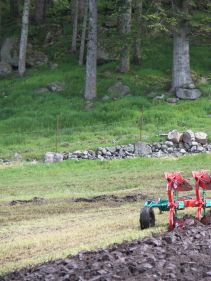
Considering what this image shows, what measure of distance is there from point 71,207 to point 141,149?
9514 mm

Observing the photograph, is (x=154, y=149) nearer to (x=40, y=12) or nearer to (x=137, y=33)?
(x=137, y=33)

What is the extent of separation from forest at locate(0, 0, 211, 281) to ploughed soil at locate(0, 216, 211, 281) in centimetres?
2

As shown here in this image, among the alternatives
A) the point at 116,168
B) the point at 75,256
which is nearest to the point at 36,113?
the point at 116,168

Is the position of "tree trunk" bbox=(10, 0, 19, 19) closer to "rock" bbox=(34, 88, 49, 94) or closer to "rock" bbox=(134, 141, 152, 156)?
"rock" bbox=(34, 88, 49, 94)

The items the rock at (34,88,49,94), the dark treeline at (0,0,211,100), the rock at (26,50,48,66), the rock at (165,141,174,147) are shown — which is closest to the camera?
the rock at (165,141,174,147)

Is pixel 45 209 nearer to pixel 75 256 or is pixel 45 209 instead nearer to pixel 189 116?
pixel 75 256

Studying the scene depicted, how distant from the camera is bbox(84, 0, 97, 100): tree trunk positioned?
3111 centimetres

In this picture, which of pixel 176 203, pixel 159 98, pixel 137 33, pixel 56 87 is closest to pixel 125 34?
pixel 137 33

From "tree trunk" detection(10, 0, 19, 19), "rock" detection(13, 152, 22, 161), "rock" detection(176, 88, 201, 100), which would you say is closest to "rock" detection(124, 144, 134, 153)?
"rock" detection(13, 152, 22, 161)

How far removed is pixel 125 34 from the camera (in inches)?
1206

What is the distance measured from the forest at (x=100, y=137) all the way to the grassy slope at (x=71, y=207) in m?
0.03

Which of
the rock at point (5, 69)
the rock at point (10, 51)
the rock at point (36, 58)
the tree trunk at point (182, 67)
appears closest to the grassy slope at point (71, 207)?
the tree trunk at point (182, 67)

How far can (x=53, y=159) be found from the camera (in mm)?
23562

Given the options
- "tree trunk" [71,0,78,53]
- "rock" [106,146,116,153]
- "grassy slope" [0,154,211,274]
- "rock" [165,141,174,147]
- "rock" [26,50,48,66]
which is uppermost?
"tree trunk" [71,0,78,53]
